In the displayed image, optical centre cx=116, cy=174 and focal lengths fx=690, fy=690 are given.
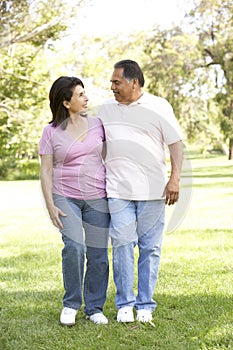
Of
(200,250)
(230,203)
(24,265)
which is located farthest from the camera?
(230,203)

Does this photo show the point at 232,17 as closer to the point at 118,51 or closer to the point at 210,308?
the point at 118,51

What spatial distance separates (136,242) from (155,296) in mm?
898

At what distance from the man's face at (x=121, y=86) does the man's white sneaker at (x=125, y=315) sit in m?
1.40

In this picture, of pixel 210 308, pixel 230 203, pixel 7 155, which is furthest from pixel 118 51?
pixel 210 308

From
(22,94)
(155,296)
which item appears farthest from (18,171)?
(155,296)

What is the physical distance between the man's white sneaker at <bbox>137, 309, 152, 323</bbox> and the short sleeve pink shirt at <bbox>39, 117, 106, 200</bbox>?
0.83 m

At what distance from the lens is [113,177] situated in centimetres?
458

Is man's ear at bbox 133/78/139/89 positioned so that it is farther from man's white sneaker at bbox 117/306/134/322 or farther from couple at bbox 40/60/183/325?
man's white sneaker at bbox 117/306/134/322

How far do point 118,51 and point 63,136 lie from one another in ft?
128

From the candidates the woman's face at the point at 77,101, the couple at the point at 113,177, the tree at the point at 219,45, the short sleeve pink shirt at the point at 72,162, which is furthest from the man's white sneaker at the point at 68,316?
the tree at the point at 219,45

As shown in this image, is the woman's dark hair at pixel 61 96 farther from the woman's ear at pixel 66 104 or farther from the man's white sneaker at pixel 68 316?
the man's white sneaker at pixel 68 316

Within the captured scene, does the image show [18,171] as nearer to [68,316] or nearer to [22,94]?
[22,94]

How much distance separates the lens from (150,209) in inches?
181

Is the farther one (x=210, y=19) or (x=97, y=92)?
(x=97, y=92)
